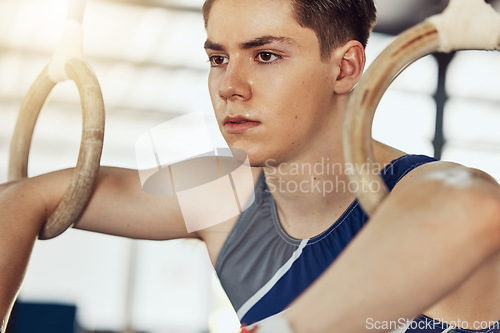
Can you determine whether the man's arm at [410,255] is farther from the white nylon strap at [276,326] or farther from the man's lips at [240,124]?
the man's lips at [240,124]

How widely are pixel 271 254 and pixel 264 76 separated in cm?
33

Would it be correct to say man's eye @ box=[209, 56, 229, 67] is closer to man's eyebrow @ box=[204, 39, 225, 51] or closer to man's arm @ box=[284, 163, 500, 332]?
man's eyebrow @ box=[204, 39, 225, 51]

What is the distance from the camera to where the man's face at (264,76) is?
0.83 metres

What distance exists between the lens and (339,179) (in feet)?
3.18

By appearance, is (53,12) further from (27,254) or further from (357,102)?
(357,102)

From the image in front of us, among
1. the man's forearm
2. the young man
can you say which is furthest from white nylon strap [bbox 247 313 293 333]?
the man's forearm

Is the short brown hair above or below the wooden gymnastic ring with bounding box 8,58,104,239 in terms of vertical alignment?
above

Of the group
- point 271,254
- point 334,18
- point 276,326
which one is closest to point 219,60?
point 334,18

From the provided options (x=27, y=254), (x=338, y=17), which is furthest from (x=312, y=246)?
(x=27, y=254)

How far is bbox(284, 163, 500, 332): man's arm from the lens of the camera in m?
0.46

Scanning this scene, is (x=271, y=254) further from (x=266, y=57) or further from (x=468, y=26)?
(x=468, y=26)

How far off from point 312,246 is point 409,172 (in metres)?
0.21

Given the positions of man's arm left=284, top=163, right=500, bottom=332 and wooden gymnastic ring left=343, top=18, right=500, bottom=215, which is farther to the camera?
wooden gymnastic ring left=343, top=18, right=500, bottom=215

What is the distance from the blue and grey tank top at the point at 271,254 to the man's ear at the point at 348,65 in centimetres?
15
